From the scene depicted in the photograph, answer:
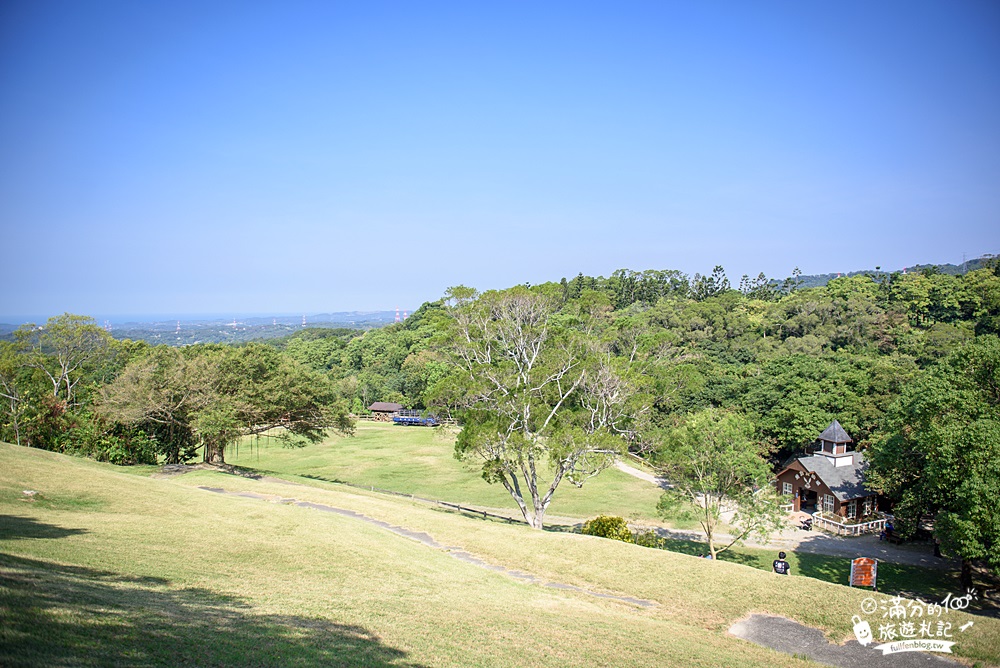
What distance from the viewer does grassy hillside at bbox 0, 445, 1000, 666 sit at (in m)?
8.69

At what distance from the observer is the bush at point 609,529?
999 inches

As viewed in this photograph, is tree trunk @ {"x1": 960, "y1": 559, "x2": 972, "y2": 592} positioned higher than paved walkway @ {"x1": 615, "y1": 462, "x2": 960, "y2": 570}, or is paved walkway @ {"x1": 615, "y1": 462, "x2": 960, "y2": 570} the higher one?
tree trunk @ {"x1": 960, "y1": 559, "x2": 972, "y2": 592}

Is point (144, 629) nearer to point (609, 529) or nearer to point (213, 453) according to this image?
point (609, 529)

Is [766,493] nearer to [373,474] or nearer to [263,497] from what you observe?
[263,497]

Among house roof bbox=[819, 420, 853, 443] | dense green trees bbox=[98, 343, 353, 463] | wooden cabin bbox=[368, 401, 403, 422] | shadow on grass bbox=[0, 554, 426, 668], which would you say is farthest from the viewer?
wooden cabin bbox=[368, 401, 403, 422]

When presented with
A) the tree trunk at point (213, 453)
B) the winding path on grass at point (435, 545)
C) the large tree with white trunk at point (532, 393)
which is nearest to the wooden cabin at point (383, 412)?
the tree trunk at point (213, 453)

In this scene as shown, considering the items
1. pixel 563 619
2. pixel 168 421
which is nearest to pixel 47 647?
pixel 563 619

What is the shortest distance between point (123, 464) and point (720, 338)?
71.8 m

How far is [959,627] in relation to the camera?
13969mm

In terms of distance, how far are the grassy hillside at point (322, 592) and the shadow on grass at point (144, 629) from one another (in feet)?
0.12

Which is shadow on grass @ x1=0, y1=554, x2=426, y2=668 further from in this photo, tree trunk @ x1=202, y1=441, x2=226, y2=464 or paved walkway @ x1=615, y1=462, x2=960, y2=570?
tree trunk @ x1=202, y1=441, x2=226, y2=464

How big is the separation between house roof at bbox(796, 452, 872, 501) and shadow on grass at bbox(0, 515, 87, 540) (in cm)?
3989

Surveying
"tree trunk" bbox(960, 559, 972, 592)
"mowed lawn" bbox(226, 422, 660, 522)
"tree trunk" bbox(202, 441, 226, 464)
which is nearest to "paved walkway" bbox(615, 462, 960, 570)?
"tree trunk" bbox(960, 559, 972, 592)

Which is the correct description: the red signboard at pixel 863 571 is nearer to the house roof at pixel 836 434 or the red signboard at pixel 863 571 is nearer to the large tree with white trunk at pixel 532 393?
the large tree with white trunk at pixel 532 393
